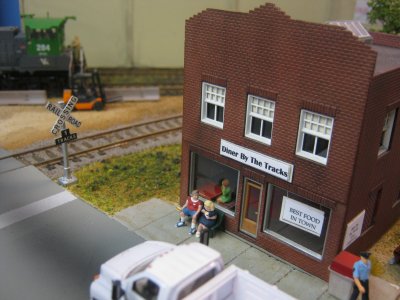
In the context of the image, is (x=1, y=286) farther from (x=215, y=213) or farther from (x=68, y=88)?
(x=68, y=88)

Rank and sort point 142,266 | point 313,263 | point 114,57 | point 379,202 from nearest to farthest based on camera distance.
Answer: point 142,266 → point 313,263 → point 379,202 → point 114,57

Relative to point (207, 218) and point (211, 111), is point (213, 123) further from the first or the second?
point (207, 218)

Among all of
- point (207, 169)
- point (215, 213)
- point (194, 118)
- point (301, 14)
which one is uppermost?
point (301, 14)

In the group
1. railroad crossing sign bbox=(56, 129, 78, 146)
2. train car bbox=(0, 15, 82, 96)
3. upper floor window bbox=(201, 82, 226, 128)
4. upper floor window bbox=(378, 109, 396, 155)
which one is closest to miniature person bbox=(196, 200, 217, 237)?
upper floor window bbox=(201, 82, 226, 128)

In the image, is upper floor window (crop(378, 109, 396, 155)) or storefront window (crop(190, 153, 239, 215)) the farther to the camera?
storefront window (crop(190, 153, 239, 215))

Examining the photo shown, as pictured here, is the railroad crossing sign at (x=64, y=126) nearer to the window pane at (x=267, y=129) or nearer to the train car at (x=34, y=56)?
→ the window pane at (x=267, y=129)

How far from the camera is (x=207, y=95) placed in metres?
13.9

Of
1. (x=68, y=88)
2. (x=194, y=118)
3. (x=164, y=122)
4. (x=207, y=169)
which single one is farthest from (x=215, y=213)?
(x=68, y=88)

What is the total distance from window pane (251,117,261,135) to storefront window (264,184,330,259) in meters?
1.54

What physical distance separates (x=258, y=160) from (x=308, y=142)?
1559 mm

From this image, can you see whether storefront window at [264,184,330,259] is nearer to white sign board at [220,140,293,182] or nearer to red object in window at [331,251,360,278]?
white sign board at [220,140,293,182]

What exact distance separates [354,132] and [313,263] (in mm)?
3846

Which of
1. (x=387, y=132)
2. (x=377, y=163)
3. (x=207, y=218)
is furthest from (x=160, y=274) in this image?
(x=387, y=132)

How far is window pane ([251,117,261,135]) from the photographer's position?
13001 mm
